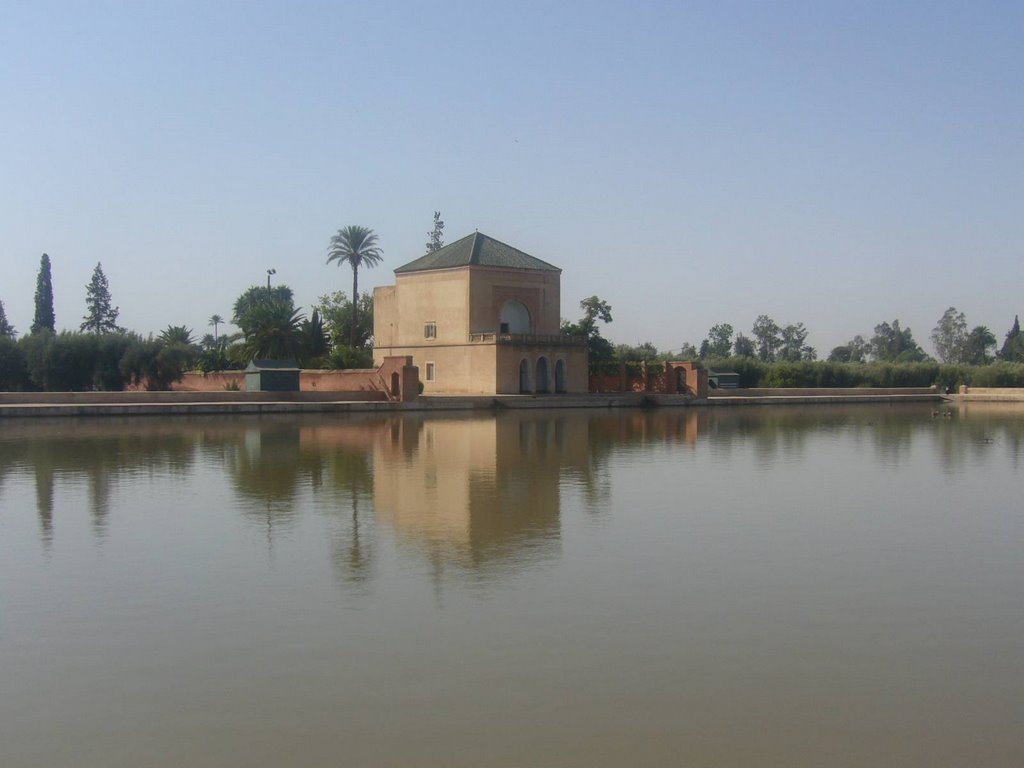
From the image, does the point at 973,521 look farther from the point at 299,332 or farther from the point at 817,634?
the point at 299,332

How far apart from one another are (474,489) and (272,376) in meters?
21.0

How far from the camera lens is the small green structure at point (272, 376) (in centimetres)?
3341

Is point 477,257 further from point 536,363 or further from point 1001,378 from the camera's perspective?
point 1001,378

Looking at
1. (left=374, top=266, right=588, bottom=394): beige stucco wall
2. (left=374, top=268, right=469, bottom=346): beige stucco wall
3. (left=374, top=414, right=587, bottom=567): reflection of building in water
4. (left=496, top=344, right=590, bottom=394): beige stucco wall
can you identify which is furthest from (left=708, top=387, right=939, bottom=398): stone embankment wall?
(left=374, top=414, right=587, bottom=567): reflection of building in water

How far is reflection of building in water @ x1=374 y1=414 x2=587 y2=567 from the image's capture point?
32.8 feet

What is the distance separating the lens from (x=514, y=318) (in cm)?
4166

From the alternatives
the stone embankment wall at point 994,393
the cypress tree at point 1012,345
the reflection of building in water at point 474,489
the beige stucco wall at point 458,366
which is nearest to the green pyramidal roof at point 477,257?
the beige stucco wall at point 458,366

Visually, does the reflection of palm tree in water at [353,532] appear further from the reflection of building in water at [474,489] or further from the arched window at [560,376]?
the arched window at [560,376]

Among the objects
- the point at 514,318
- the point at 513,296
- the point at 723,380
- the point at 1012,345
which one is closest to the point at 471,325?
the point at 513,296

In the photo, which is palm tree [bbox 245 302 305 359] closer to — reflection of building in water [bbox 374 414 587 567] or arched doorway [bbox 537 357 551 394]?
arched doorway [bbox 537 357 551 394]

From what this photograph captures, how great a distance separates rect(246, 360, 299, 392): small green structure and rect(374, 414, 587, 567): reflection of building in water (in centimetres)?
966

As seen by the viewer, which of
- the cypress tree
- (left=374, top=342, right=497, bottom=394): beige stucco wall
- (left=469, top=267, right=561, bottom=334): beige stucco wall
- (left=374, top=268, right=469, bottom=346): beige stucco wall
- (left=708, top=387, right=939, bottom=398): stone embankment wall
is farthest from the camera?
the cypress tree

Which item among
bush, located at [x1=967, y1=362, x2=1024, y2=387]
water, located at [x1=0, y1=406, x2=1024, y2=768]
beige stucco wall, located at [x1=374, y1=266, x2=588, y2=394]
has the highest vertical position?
beige stucco wall, located at [x1=374, y1=266, x2=588, y2=394]

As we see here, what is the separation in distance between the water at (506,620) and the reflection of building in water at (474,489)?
2.9 inches
